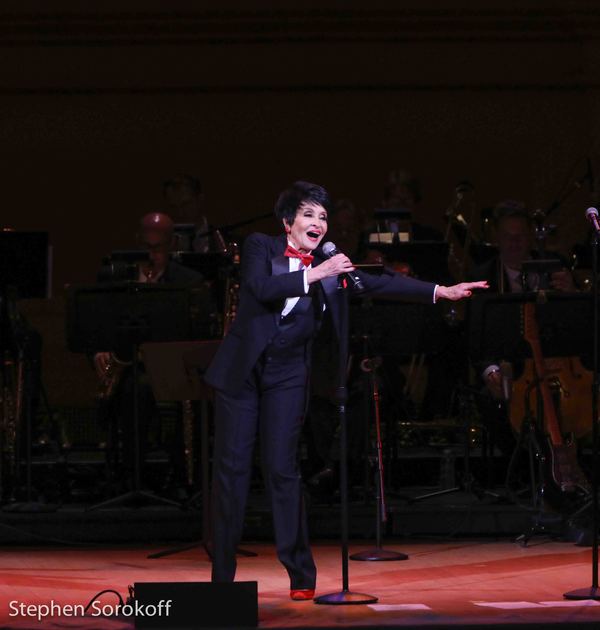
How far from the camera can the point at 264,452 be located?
17.4 feet

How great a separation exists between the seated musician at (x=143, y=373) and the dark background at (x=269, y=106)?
7.27 ft

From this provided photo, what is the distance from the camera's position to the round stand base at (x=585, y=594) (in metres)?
5.37

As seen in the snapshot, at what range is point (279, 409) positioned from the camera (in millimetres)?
5262

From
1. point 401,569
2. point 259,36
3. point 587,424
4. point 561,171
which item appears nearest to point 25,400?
point 401,569

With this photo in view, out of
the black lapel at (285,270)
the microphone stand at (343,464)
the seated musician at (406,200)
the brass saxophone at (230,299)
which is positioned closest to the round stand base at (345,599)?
the microphone stand at (343,464)

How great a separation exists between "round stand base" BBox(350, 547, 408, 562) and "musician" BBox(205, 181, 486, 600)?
1.30 m

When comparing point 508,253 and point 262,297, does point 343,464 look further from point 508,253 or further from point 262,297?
point 508,253

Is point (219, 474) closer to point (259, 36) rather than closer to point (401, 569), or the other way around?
point (401, 569)

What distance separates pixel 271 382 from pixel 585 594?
1380 millimetres

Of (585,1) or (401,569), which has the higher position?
(585,1)

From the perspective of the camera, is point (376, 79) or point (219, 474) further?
point (376, 79)

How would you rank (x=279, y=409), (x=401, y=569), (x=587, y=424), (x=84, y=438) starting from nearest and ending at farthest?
(x=279, y=409), (x=401, y=569), (x=587, y=424), (x=84, y=438)

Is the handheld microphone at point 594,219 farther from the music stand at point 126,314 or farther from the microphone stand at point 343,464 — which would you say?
the music stand at point 126,314

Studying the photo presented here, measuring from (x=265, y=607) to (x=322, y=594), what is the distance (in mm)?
341
